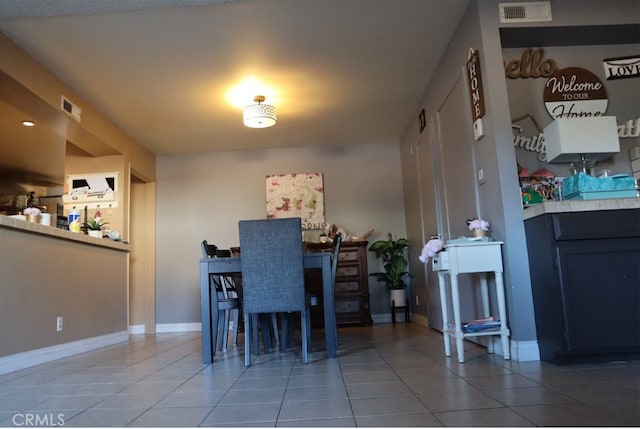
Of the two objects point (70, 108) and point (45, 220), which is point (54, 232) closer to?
point (45, 220)

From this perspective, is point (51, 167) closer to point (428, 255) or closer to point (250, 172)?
point (250, 172)

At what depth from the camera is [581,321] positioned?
97.4 inches

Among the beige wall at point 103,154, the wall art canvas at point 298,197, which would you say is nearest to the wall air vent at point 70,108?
the beige wall at point 103,154

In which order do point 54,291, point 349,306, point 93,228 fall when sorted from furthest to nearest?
point 349,306, point 93,228, point 54,291

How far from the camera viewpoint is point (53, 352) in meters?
3.78

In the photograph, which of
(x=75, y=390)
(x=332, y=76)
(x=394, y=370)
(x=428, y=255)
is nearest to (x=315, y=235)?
(x=332, y=76)

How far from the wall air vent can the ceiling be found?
18cm

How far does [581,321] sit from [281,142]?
4.68 m

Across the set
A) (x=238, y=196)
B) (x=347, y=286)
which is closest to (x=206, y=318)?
(x=347, y=286)

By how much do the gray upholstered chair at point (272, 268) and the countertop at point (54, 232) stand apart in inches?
70.4

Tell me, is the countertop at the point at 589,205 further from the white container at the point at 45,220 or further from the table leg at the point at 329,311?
the white container at the point at 45,220

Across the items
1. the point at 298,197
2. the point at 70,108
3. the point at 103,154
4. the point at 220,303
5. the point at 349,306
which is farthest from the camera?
the point at 298,197

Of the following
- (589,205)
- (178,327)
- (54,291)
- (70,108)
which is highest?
(70,108)

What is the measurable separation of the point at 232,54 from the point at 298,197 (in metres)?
2.89
